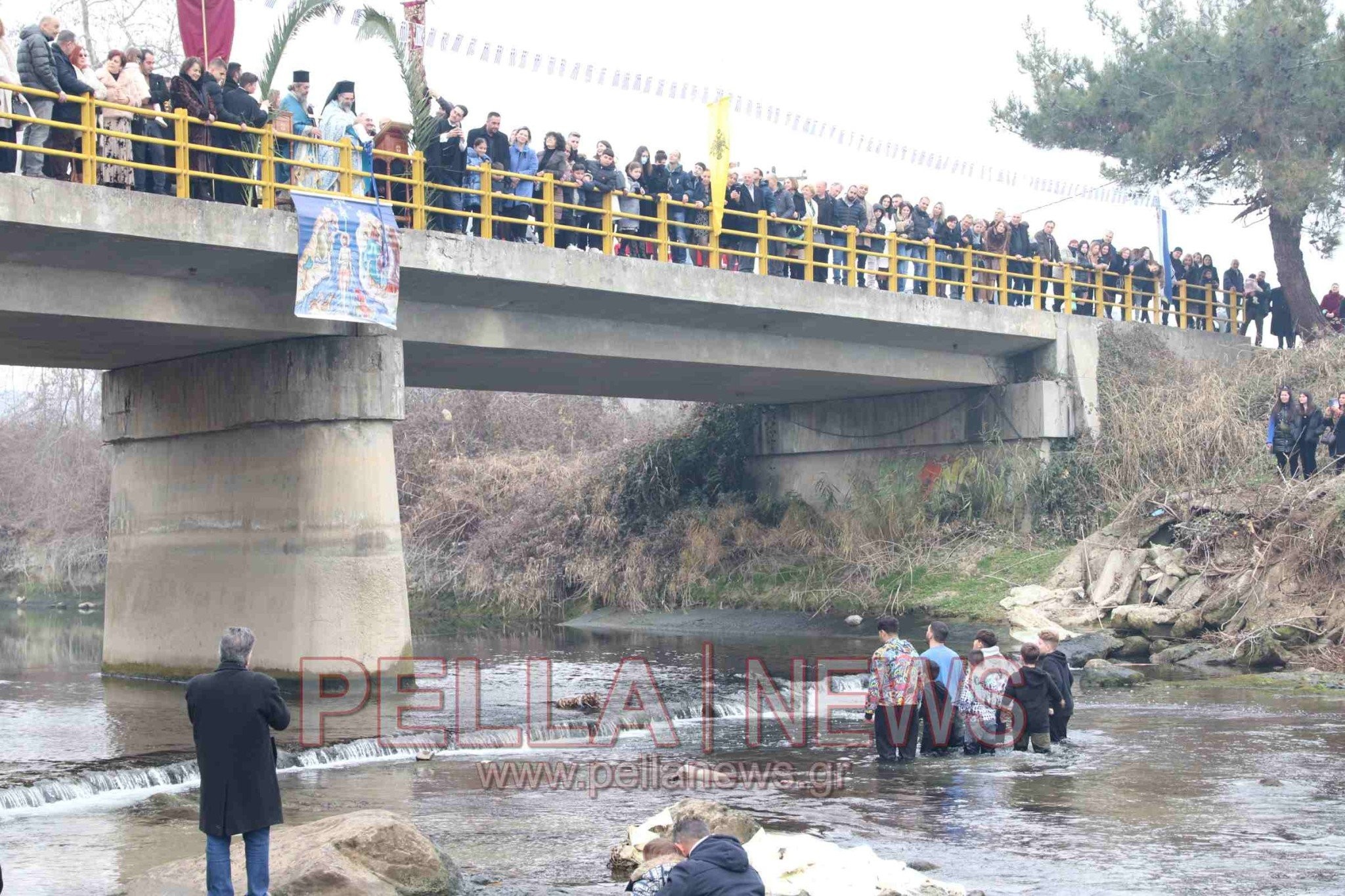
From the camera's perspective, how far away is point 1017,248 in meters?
28.8

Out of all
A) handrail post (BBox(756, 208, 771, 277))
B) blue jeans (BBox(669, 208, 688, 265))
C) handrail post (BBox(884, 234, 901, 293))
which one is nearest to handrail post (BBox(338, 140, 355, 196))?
blue jeans (BBox(669, 208, 688, 265))

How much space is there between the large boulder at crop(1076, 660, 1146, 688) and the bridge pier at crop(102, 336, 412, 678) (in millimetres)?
8668

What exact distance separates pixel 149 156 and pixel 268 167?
4.31 ft

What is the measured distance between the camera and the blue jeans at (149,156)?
16.3 m

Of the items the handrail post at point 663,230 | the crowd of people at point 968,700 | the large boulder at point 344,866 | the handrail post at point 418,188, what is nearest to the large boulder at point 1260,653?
the crowd of people at point 968,700

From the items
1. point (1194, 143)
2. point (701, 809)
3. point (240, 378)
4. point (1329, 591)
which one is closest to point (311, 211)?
point (240, 378)

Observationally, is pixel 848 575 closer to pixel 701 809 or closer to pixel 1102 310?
pixel 1102 310

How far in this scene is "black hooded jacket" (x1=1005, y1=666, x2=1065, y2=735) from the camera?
1310cm

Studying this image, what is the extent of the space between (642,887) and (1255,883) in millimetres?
3886

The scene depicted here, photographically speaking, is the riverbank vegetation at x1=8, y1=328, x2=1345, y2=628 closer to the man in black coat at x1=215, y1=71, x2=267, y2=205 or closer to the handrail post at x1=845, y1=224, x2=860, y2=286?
the handrail post at x1=845, y1=224, x2=860, y2=286

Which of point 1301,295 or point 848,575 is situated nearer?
point 848,575

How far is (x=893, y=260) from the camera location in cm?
2583

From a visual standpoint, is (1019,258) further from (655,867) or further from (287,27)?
(655,867)

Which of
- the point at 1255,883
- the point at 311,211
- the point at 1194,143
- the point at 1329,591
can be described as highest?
the point at 1194,143
